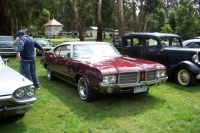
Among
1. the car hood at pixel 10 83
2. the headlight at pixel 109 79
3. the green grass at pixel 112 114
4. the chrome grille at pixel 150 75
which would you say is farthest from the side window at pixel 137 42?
the car hood at pixel 10 83

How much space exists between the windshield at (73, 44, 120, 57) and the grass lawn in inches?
46.0

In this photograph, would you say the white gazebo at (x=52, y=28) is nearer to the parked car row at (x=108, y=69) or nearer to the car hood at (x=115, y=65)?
the parked car row at (x=108, y=69)

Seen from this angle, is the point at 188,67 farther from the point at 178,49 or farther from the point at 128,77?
the point at 128,77

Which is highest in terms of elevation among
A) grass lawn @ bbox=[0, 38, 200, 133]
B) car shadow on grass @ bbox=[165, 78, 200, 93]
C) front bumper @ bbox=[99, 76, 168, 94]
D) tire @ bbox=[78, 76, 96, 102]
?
front bumper @ bbox=[99, 76, 168, 94]

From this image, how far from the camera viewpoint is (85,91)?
565 cm

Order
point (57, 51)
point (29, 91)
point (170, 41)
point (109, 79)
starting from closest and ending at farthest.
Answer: point (29, 91) < point (109, 79) < point (57, 51) < point (170, 41)

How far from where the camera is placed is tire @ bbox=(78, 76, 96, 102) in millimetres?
5406

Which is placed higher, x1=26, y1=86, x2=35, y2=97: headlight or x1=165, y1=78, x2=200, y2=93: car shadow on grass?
x1=26, y1=86, x2=35, y2=97: headlight

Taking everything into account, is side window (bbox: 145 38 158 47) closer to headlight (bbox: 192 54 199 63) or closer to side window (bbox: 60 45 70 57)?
headlight (bbox: 192 54 199 63)

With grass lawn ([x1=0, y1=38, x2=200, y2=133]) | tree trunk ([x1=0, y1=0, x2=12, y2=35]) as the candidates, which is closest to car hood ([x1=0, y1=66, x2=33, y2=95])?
grass lawn ([x1=0, y1=38, x2=200, y2=133])

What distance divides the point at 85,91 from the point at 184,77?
3590 millimetres

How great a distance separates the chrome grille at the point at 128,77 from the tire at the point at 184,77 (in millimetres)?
2728

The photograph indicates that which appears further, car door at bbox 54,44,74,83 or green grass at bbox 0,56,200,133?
car door at bbox 54,44,74,83

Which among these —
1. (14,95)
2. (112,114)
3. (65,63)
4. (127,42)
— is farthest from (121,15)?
(14,95)
